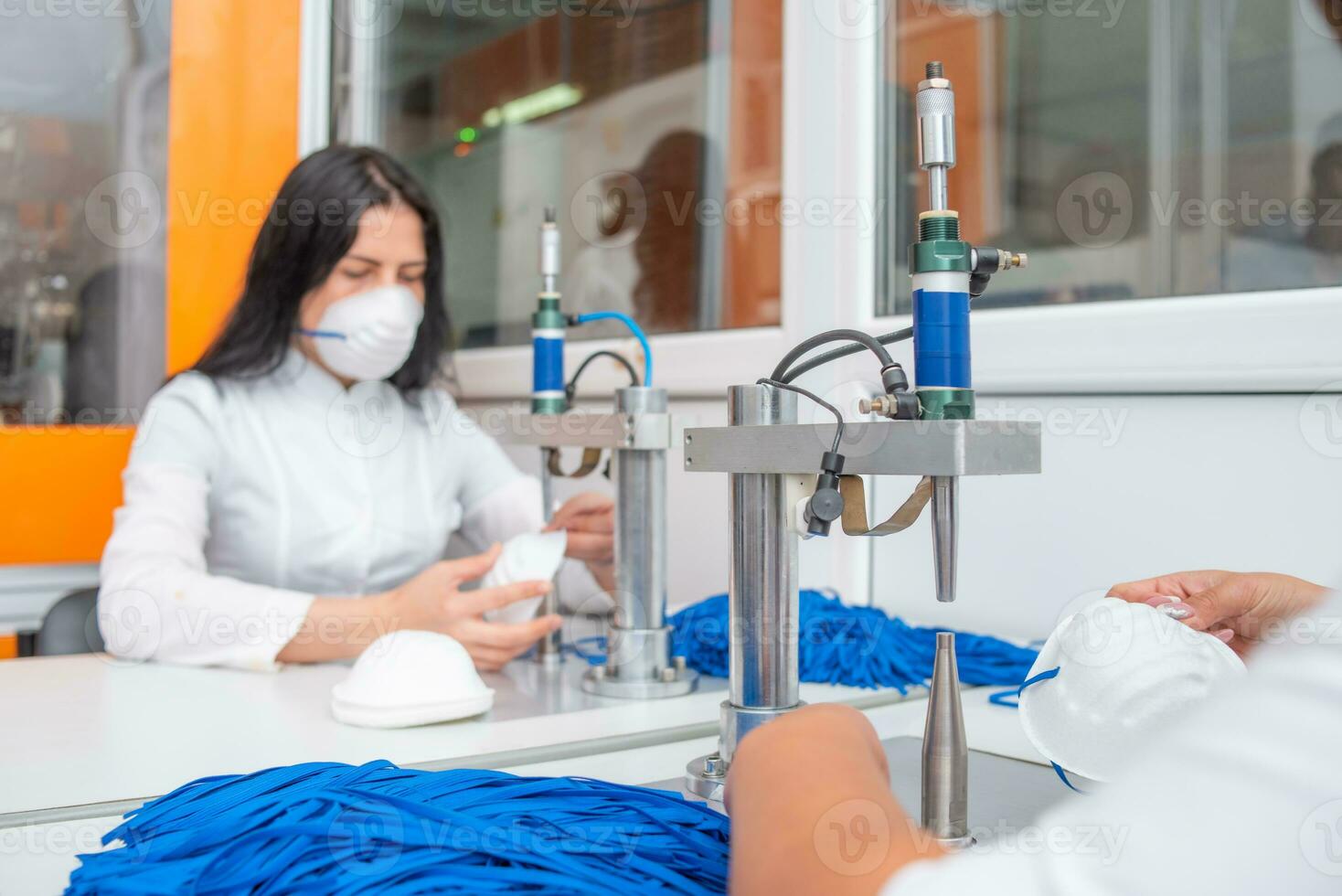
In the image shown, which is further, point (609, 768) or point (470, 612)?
point (470, 612)

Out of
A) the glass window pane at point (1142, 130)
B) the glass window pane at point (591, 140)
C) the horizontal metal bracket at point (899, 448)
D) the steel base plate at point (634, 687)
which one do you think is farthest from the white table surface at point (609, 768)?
the glass window pane at point (1142, 130)

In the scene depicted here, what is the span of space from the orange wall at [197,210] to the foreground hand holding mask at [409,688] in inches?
43.9

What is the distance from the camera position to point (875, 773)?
20.0 inches

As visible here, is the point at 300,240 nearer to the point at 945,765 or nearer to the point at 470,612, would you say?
the point at 470,612

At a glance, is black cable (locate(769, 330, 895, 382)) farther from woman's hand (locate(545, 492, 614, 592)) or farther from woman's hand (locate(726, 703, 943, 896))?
woman's hand (locate(545, 492, 614, 592))

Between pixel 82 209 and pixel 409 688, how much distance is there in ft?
4.62

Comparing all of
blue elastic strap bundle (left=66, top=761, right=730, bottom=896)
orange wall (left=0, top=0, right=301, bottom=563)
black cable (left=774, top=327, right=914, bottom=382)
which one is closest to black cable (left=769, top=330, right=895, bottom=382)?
black cable (left=774, top=327, right=914, bottom=382)

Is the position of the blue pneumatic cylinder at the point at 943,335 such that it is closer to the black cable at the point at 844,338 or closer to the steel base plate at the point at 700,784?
the black cable at the point at 844,338

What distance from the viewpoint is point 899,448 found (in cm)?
62

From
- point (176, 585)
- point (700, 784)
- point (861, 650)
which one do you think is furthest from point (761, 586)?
point (176, 585)

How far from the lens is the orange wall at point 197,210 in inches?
71.4

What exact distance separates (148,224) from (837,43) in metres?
1.26

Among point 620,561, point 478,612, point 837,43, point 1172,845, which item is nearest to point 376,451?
point 478,612

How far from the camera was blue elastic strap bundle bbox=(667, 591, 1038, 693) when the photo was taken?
105cm
